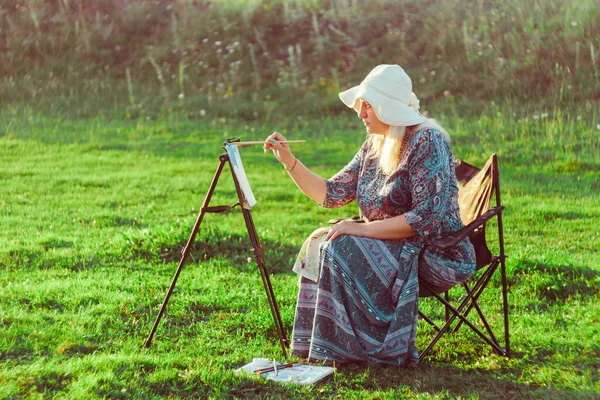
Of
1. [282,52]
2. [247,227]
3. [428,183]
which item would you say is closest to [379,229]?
[428,183]

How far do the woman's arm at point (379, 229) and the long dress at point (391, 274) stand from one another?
0.03 m

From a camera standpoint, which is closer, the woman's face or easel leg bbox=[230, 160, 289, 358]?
easel leg bbox=[230, 160, 289, 358]

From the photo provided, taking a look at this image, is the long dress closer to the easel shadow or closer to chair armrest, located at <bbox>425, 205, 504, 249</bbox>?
chair armrest, located at <bbox>425, 205, 504, 249</bbox>

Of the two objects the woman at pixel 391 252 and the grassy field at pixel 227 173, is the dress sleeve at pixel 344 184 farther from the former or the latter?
the grassy field at pixel 227 173

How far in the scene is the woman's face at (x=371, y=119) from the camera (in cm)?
444

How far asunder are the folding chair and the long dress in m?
0.11

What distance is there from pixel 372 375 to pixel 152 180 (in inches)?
229

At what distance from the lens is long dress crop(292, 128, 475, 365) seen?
4.31 metres

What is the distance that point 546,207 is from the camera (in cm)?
784

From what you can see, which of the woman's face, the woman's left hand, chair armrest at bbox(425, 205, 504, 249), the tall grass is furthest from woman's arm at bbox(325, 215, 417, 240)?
the tall grass

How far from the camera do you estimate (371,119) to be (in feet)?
14.6

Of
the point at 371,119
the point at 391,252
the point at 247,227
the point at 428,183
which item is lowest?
the point at 391,252

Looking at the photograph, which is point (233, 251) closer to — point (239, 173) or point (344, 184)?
point (344, 184)

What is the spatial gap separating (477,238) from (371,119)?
3.01ft
